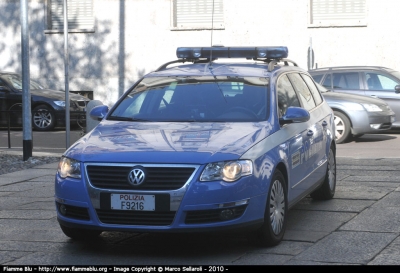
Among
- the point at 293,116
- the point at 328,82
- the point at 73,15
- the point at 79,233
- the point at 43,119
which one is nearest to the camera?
the point at 79,233

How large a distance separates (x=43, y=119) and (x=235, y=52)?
1334cm

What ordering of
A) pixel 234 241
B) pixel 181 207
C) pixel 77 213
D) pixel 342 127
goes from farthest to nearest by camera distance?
pixel 342 127
pixel 234 241
pixel 77 213
pixel 181 207

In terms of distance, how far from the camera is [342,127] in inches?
680

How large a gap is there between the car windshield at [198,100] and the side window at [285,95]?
195 mm

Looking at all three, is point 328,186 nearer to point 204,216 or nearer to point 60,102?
point 204,216

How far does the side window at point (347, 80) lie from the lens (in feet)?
62.0

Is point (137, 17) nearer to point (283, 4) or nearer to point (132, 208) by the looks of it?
point (283, 4)

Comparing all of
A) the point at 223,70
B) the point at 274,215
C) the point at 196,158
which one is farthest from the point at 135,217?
the point at 223,70

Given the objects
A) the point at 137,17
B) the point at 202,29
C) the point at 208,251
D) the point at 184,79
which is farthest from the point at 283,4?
the point at 208,251

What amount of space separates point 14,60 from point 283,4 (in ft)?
28.2

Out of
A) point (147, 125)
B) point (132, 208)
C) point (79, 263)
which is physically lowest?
point (79, 263)

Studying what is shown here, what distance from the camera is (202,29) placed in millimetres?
26250

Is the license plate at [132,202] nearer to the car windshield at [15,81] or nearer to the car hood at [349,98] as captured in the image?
the car hood at [349,98]

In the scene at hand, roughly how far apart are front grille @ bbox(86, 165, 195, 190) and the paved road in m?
0.58
